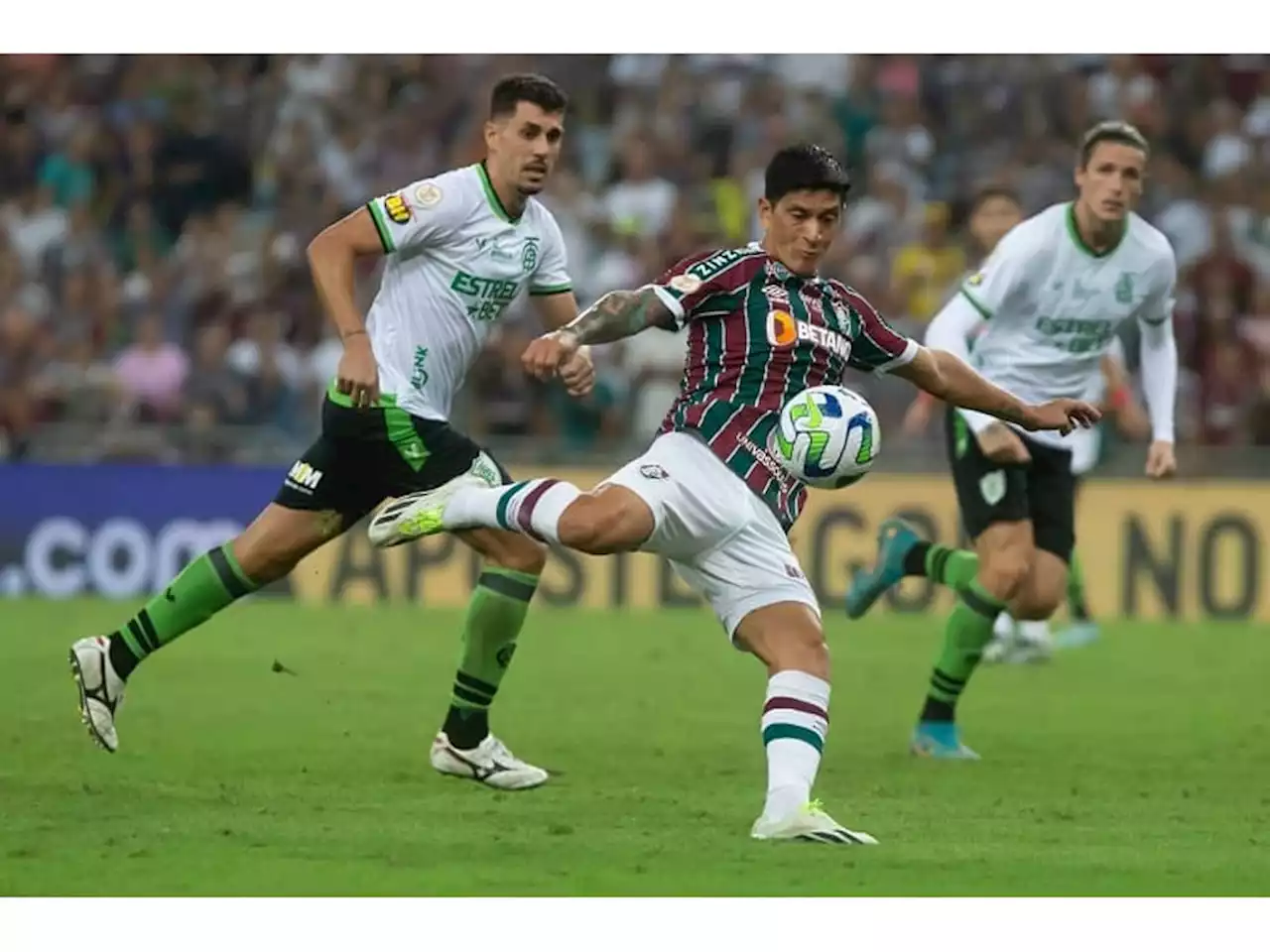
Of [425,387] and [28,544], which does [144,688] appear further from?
[28,544]

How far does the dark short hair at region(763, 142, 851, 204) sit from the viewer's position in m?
6.96

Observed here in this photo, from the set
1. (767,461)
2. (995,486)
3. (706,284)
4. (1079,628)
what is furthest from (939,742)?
(1079,628)

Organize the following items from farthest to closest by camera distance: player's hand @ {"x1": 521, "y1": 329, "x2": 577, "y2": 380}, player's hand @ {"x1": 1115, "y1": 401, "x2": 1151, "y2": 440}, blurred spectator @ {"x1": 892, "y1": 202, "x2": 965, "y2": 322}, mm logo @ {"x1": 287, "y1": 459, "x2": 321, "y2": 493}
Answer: blurred spectator @ {"x1": 892, "y1": 202, "x2": 965, "y2": 322} < player's hand @ {"x1": 1115, "y1": 401, "x2": 1151, "y2": 440} < mm logo @ {"x1": 287, "y1": 459, "x2": 321, "y2": 493} < player's hand @ {"x1": 521, "y1": 329, "x2": 577, "y2": 380}

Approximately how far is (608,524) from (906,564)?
3782mm

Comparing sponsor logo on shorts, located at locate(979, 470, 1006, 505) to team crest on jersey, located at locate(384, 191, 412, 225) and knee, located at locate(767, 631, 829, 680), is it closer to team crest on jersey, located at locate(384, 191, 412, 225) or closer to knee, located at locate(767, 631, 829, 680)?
knee, located at locate(767, 631, 829, 680)

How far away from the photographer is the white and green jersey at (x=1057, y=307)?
368 inches

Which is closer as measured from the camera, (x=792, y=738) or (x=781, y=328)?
(x=792, y=738)

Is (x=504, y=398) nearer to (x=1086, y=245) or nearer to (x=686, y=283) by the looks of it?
(x=1086, y=245)

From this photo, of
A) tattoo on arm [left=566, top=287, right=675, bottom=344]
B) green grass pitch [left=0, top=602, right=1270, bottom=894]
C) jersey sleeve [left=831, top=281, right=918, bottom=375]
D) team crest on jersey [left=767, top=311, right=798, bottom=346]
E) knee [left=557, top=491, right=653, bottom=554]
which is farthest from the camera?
jersey sleeve [left=831, top=281, right=918, bottom=375]

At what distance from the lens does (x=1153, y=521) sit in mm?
16141

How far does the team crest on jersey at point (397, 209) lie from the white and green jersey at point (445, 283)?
0.08 meters

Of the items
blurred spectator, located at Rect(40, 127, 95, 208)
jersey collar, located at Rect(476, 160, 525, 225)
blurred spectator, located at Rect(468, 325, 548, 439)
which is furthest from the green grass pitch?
blurred spectator, located at Rect(40, 127, 95, 208)

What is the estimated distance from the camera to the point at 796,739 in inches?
263

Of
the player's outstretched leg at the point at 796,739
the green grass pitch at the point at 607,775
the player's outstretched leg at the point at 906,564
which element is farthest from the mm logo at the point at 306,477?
the player's outstretched leg at the point at 906,564
